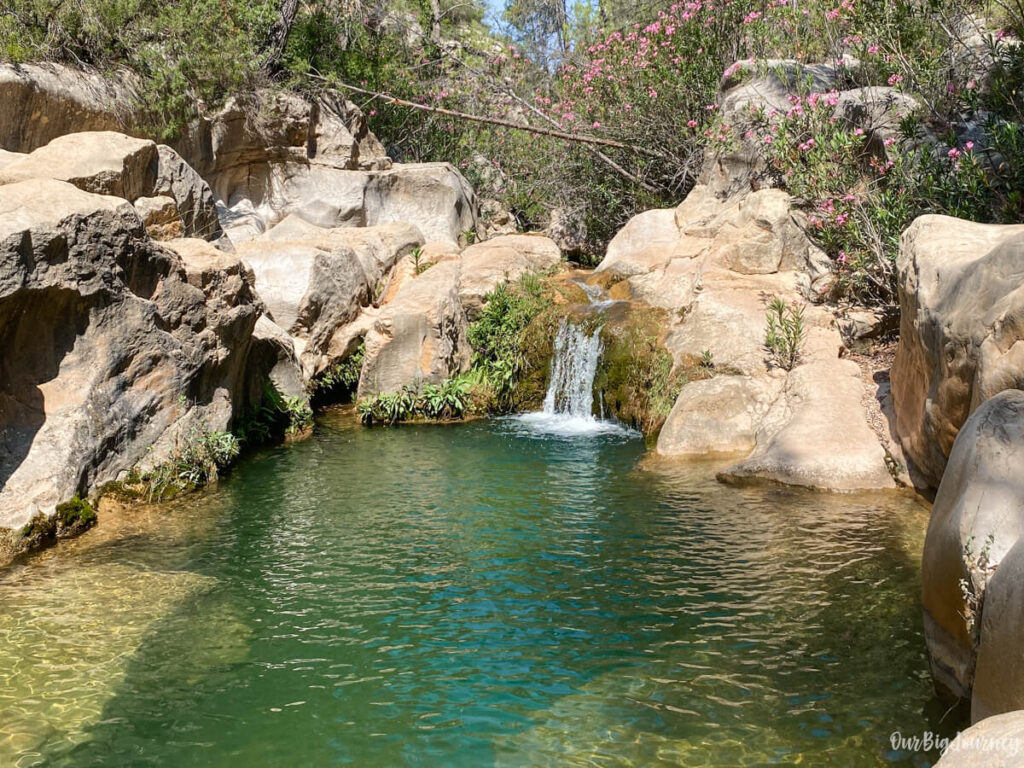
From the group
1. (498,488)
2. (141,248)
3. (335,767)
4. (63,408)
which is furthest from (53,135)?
(335,767)

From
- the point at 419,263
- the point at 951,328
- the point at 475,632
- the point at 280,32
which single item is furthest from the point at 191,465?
the point at 280,32

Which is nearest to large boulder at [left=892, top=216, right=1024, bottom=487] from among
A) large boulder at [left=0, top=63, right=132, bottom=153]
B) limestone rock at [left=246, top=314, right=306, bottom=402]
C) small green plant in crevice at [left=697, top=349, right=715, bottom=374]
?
small green plant in crevice at [left=697, top=349, right=715, bottom=374]

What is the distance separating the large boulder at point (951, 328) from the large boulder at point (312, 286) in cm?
875

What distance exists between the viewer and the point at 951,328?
23.7ft

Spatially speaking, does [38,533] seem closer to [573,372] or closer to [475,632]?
[475,632]

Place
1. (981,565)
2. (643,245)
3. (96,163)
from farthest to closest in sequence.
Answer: (643,245), (96,163), (981,565)

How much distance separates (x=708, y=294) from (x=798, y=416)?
3712mm

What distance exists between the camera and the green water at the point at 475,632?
4.89 metres

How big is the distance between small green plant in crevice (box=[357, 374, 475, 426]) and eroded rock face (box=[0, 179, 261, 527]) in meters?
3.60

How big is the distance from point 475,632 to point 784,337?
313 inches

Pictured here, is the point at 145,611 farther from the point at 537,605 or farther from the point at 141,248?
the point at 141,248

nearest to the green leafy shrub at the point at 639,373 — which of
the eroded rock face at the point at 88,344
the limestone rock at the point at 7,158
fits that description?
the eroded rock face at the point at 88,344

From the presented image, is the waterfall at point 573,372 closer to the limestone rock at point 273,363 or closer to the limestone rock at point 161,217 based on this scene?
the limestone rock at point 273,363

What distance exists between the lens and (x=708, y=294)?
13984 mm
